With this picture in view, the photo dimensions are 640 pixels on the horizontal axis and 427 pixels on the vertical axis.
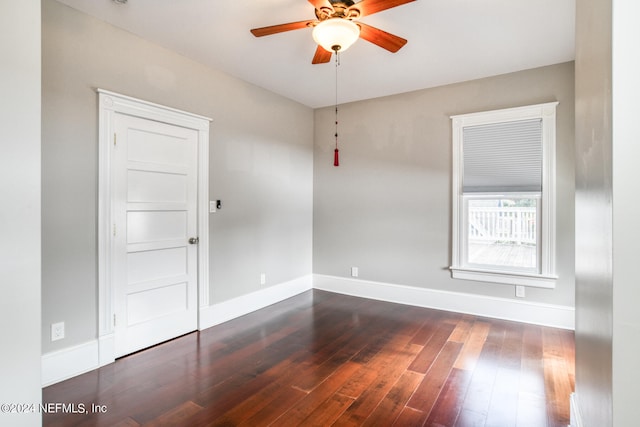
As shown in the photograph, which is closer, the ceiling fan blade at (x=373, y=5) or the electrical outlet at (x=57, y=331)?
the ceiling fan blade at (x=373, y=5)

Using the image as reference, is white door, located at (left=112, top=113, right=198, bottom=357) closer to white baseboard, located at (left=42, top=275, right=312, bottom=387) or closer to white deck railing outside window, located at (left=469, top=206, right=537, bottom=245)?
white baseboard, located at (left=42, top=275, right=312, bottom=387)

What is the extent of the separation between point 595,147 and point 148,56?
3457 mm

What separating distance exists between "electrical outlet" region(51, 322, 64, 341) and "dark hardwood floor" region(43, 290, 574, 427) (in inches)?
13.6

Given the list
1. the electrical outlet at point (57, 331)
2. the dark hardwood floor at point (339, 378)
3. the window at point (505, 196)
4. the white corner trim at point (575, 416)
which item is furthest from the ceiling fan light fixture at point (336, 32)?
the electrical outlet at point (57, 331)

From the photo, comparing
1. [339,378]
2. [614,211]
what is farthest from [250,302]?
[614,211]

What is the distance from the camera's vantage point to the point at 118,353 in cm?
288

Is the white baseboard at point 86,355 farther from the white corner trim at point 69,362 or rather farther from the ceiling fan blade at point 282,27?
the ceiling fan blade at point 282,27

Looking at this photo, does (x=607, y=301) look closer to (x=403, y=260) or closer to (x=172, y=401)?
(x=172, y=401)

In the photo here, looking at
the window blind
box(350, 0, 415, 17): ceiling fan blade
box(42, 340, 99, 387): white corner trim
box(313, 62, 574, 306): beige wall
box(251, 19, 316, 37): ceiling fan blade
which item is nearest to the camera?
box(350, 0, 415, 17): ceiling fan blade

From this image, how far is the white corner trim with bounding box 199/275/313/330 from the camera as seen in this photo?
12.0 ft

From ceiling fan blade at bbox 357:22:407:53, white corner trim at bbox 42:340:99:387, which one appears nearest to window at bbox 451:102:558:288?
ceiling fan blade at bbox 357:22:407:53

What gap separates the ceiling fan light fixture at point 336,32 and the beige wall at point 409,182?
2.40 metres

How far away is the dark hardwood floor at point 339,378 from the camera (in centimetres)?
211

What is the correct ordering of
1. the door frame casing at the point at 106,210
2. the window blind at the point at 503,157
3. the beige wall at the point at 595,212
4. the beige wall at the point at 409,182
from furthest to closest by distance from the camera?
the window blind at the point at 503,157 < the beige wall at the point at 409,182 < the door frame casing at the point at 106,210 < the beige wall at the point at 595,212
